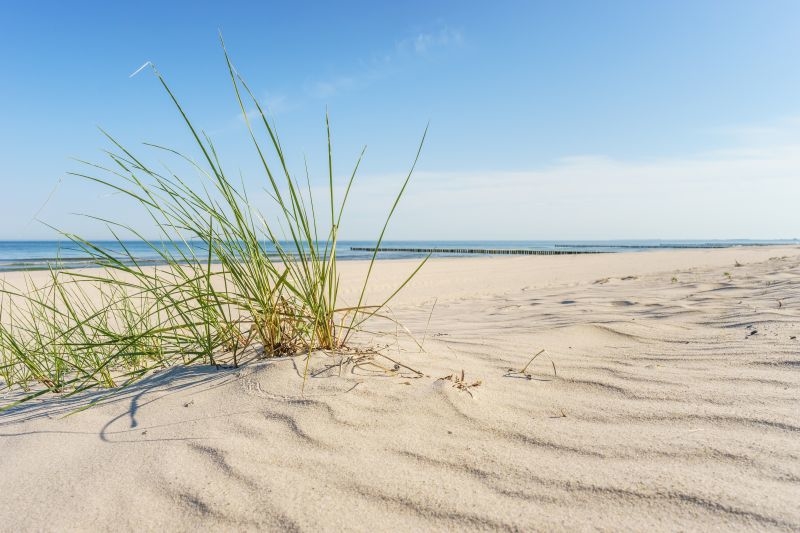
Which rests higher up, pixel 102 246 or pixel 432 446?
pixel 432 446

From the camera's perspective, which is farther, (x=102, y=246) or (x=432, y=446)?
(x=102, y=246)

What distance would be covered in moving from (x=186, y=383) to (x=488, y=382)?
1096 millimetres

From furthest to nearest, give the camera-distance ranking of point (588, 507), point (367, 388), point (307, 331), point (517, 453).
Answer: point (307, 331), point (367, 388), point (517, 453), point (588, 507)

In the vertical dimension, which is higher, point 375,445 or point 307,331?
point 307,331

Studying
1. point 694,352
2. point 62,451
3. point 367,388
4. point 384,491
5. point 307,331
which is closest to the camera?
point 384,491

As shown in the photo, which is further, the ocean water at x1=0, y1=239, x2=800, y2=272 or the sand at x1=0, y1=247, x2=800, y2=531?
the ocean water at x1=0, y1=239, x2=800, y2=272

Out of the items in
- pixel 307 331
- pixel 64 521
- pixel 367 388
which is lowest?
pixel 64 521

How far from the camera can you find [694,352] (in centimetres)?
203

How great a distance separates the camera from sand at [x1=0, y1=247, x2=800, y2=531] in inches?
39.5

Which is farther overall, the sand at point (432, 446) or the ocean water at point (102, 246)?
the ocean water at point (102, 246)

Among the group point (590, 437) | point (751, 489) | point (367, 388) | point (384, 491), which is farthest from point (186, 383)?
point (751, 489)

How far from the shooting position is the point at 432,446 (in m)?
1.26

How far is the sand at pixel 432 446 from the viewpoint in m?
1.00

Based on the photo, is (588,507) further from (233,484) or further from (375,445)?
(233,484)
